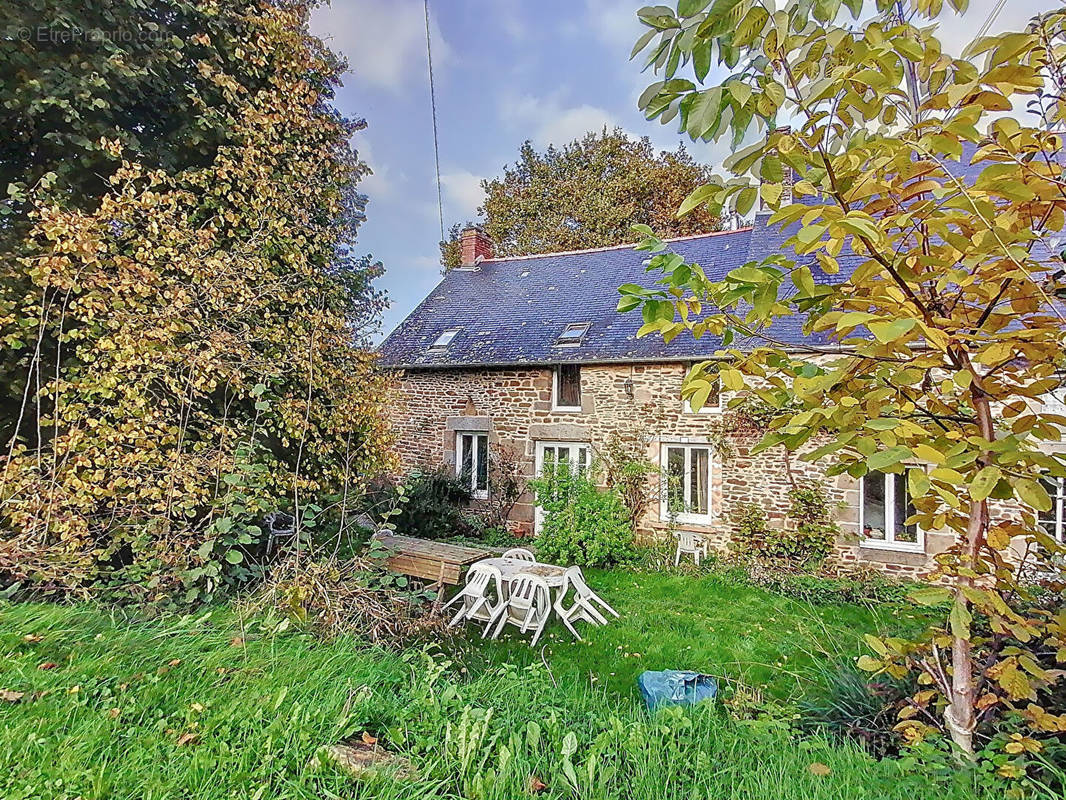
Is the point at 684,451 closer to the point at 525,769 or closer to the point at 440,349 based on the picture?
the point at 440,349

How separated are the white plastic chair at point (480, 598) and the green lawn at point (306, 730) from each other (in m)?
2.63

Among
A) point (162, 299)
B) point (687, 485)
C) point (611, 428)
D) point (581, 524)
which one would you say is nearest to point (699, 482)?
point (687, 485)

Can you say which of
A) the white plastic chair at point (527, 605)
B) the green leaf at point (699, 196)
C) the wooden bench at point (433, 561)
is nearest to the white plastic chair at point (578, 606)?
the white plastic chair at point (527, 605)

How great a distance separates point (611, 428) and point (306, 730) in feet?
26.9

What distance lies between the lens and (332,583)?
3.93 m

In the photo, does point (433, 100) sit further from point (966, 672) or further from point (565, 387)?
point (966, 672)

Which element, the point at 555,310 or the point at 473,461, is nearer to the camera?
the point at 473,461

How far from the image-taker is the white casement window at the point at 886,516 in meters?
7.86

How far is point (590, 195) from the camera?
19672 millimetres

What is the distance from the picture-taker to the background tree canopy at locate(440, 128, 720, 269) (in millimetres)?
19656

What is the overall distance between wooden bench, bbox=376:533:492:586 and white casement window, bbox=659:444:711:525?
4.15m

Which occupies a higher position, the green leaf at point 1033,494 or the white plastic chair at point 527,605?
the green leaf at point 1033,494

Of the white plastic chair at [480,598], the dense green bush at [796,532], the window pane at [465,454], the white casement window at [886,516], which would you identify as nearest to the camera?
the white plastic chair at [480,598]

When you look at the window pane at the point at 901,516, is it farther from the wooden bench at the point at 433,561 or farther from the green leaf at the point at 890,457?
the green leaf at the point at 890,457
